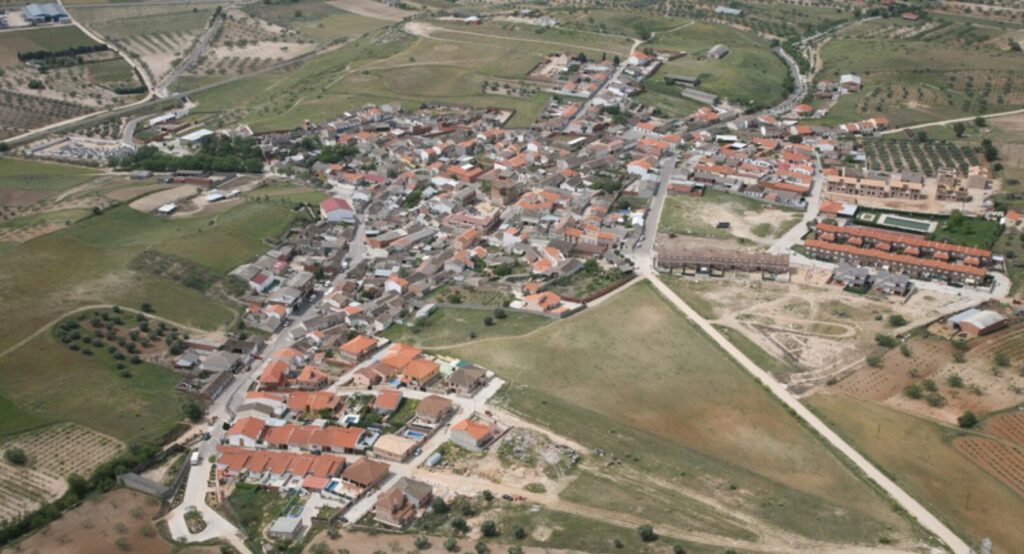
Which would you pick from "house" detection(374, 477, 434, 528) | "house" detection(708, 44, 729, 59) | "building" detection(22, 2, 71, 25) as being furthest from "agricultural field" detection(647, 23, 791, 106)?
"building" detection(22, 2, 71, 25)

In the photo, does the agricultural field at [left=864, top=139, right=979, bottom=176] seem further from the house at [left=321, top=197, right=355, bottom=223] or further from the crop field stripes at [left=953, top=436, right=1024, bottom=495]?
the house at [left=321, top=197, right=355, bottom=223]

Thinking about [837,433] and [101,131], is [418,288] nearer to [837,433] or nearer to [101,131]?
[837,433]

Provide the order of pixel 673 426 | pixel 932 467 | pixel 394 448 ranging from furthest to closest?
pixel 673 426
pixel 394 448
pixel 932 467

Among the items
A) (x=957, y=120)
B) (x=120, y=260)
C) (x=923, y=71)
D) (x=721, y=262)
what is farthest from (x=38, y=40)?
(x=957, y=120)

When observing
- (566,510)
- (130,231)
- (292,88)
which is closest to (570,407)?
(566,510)

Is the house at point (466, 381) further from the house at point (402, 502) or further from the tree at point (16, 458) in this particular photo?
the tree at point (16, 458)

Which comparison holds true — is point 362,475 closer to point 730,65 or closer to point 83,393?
point 83,393

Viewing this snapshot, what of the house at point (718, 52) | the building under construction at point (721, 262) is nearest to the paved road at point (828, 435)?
the building under construction at point (721, 262)
